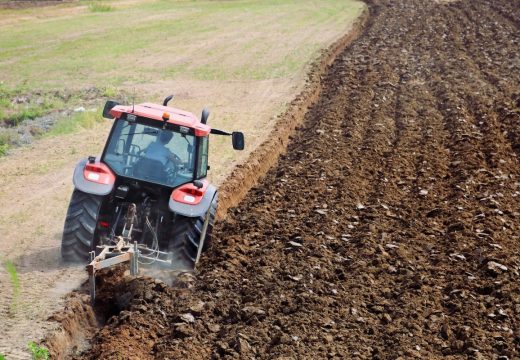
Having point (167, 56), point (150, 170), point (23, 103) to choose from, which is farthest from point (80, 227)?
point (167, 56)

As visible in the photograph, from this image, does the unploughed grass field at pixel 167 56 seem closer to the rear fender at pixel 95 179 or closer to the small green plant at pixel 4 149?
the small green plant at pixel 4 149

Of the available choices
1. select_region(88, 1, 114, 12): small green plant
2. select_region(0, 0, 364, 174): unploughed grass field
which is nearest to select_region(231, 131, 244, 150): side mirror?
select_region(0, 0, 364, 174): unploughed grass field

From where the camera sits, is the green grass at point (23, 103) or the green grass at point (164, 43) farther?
the green grass at point (164, 43)

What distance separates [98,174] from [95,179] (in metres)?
0.09

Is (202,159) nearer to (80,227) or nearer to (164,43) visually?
(80,227)

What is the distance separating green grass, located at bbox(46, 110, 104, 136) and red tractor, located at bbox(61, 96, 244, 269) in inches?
301

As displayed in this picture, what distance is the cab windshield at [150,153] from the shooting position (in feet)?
33.9

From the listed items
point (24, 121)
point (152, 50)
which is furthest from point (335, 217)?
point (152, 50)

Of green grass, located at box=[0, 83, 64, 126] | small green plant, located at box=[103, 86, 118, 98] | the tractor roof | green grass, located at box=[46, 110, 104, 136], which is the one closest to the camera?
the tractor roof

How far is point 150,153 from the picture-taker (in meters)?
10.4

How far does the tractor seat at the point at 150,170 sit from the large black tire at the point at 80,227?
0.55 meters

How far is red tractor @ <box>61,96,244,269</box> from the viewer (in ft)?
32.6

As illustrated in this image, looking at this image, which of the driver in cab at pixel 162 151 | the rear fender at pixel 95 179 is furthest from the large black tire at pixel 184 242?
the rear fender at pixel 95 179

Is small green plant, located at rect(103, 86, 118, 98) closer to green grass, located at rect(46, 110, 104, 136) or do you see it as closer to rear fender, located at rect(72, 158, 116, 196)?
green grass, located at rect(46, 110, 104, 136)
